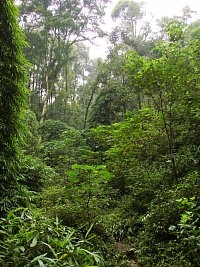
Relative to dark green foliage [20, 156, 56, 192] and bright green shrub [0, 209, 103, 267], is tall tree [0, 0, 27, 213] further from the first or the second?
dark green foliage [20, 156, 56, 192]

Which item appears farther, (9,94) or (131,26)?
(131,26)

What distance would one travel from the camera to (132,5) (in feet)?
57.6

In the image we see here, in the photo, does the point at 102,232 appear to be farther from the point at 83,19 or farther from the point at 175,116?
the point at 83,19

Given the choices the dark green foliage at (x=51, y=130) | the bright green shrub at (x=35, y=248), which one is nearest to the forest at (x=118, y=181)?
the bright green shrub at (x=35, y=248)

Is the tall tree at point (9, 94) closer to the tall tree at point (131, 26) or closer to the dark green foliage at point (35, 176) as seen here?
the dark green foliage at point (35, 176)

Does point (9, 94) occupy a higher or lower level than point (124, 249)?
higher

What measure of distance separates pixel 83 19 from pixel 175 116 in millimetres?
14437

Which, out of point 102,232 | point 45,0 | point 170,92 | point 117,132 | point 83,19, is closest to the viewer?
point 102,232

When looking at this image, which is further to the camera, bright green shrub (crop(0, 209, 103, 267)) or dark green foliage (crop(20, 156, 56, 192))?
dark green foliage (crop(20, 156, 56, 192))

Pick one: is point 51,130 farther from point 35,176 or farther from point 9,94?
point 9,94

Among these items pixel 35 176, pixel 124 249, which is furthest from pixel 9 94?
pixel 35 176

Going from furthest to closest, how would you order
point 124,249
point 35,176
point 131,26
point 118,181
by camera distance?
point 131,26 < point 118,181 < point 35,176 < point 124,249

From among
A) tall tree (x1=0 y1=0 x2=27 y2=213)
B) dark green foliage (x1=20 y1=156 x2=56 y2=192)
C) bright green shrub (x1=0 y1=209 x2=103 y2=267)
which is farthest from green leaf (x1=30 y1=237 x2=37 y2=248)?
dark green foliage (x1=20 y1=156 x2=56 y2=192)

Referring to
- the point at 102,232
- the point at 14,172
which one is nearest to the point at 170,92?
the point at 102,232
